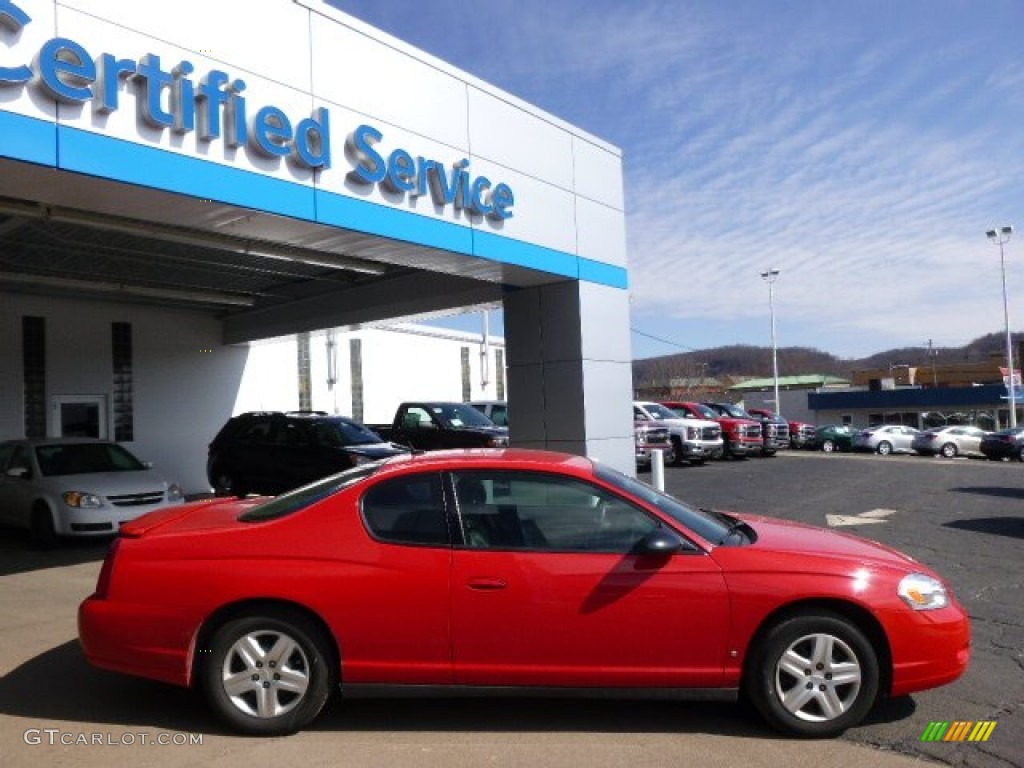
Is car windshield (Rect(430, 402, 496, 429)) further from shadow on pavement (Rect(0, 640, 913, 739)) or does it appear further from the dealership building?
shadow on pavement (Rect(0, 640, 913, 739))

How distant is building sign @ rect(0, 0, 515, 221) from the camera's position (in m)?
6.17

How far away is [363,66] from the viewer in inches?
339

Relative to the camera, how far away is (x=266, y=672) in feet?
14.4

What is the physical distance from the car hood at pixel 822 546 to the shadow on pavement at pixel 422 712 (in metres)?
0.86

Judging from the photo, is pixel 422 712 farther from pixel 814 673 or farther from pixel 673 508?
pixel 814 673

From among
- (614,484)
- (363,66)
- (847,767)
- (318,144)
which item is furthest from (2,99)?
(847,767)

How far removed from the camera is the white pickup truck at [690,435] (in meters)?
23.0

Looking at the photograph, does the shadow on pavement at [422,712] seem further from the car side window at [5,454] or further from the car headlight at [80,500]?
the car side window at [5,454]

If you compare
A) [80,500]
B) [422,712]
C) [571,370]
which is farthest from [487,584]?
[80,500]

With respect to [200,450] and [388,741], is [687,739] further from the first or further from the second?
[200,450]

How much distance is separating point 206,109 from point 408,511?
4.46 metres

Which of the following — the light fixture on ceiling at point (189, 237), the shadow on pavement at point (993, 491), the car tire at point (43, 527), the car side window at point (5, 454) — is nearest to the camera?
the light fixture on ceiling at point (189, 237)

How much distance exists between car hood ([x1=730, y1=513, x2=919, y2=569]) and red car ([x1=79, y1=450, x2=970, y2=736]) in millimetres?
72

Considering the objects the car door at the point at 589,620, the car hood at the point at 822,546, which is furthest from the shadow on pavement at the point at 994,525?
the car door at the point at 589,620
